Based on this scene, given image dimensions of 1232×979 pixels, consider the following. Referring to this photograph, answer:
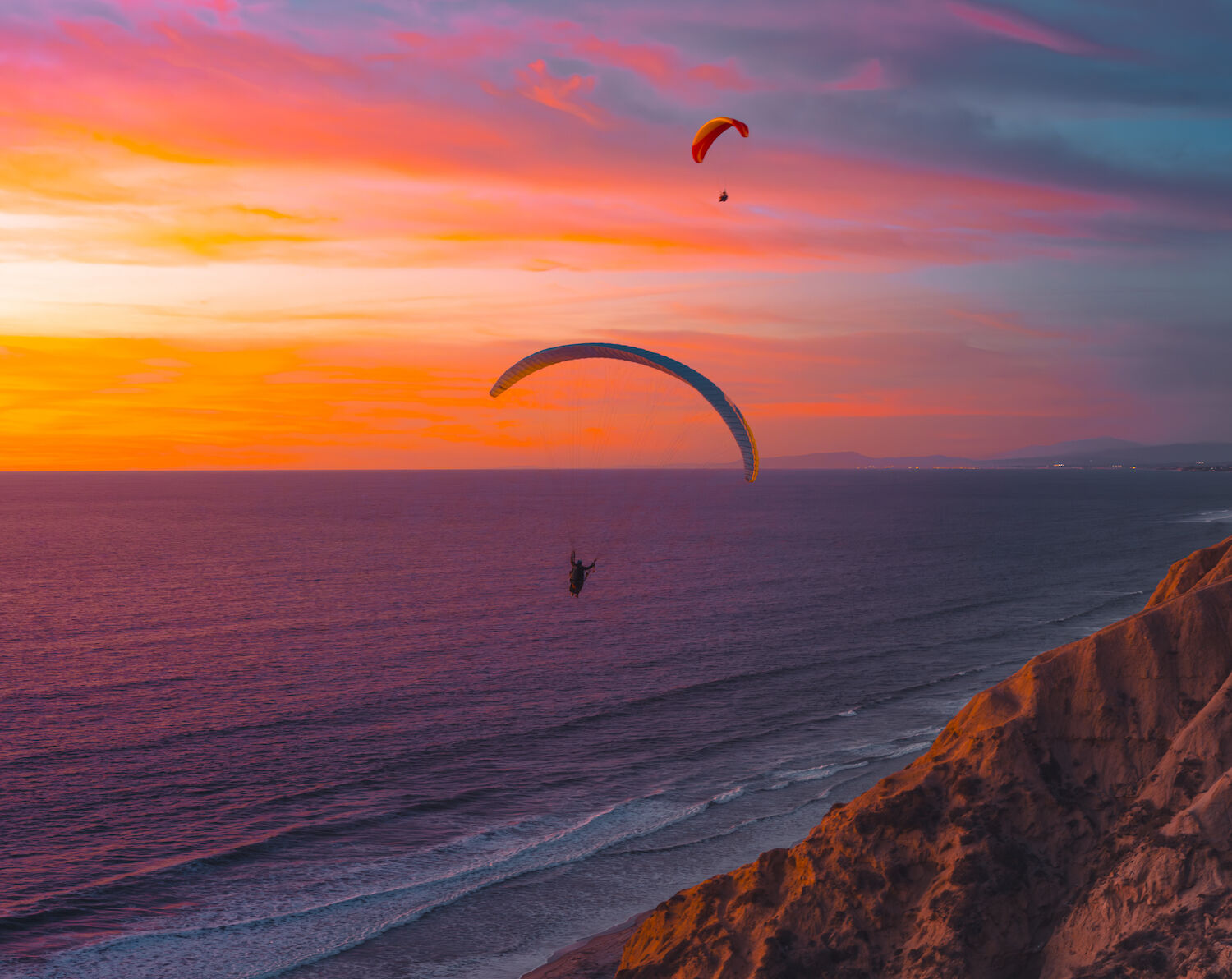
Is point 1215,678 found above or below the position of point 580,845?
above

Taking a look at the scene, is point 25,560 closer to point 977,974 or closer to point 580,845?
point 580,845

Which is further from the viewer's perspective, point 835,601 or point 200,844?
point 835,601

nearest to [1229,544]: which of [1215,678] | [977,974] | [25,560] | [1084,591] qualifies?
[1215,678]

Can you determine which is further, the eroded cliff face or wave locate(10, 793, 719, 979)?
wave locate(10, 793, 719, 979)

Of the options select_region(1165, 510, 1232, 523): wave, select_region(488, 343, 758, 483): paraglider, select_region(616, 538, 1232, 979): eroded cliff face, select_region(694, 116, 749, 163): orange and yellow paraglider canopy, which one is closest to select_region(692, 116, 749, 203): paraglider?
select_region(694, 116, 749, 163): orange and yellow paraglider canopy


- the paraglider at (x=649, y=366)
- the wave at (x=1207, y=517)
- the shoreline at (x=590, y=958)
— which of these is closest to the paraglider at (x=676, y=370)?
the paraglider at (x=649, y=366)

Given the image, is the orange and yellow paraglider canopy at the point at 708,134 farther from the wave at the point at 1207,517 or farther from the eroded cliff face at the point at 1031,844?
the wave at the point at 1207,517

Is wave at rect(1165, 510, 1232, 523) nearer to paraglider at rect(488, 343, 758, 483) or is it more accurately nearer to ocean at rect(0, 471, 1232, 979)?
ocean at rect(0, 471, 1232, 979)
